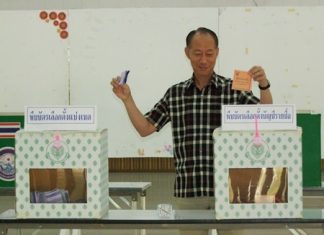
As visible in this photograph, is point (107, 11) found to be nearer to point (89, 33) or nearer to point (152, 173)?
point (89, 33)

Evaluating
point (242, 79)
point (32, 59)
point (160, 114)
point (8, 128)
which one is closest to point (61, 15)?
point (32, 59)

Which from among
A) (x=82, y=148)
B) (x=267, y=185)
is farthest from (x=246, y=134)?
(x=82, y=148)

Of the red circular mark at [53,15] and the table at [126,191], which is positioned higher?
the red circular mark at [53,15]

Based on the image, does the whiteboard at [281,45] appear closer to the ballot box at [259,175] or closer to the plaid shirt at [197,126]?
the plaid shirt at [197,126]

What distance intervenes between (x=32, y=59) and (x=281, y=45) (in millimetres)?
1852

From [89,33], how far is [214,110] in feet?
7.70

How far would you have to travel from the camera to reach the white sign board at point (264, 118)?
192 cm

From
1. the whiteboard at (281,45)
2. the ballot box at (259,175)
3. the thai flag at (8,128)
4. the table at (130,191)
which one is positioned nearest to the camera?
the ballot box at (259,175)

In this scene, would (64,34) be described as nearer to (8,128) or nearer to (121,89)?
(8,128)

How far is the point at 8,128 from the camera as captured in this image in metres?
3.93

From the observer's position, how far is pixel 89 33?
4.64 meters

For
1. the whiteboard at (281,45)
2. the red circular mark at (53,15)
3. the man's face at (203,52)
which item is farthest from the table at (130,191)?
the red circular mark at (53,15)

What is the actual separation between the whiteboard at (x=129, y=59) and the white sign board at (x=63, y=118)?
2639 mm

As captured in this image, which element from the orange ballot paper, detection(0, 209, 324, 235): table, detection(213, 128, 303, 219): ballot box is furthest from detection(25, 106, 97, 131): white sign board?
the orange ballot paper
